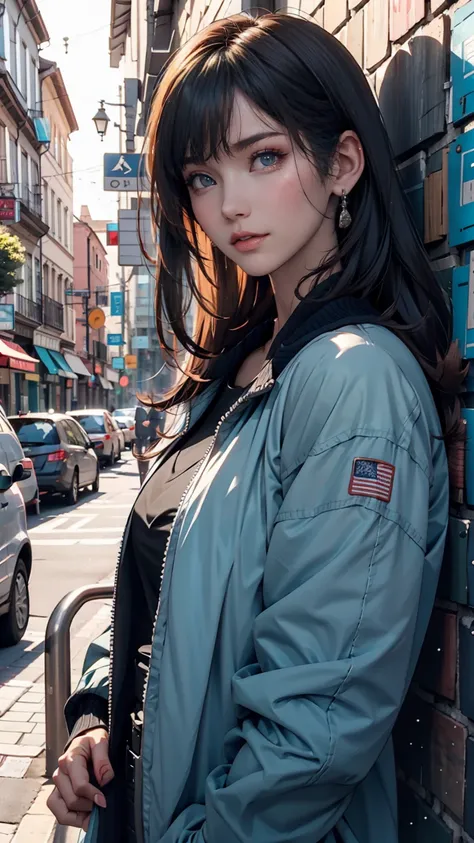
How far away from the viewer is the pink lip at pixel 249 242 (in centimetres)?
134

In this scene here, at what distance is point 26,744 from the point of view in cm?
422

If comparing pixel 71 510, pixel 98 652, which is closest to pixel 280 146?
pixel 98 652

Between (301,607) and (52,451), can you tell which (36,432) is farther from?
(301,607)

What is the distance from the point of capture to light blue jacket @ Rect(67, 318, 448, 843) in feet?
3.31

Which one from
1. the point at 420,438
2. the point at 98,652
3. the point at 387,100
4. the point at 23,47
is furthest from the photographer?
the point at 23,47

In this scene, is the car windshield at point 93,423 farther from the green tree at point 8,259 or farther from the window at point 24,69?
the window at point 24,69

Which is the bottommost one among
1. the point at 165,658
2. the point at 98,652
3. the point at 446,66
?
the point at 98,652

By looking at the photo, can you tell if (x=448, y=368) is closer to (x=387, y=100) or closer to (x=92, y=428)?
(x=387, y=100)

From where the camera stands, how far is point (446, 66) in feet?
4.31

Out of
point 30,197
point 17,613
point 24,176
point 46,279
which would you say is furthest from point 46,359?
point 17,613

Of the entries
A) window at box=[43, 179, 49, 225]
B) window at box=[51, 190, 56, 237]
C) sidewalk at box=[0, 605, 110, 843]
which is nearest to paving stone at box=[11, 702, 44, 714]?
sidewalk at box=[0, 605, 110, 843]

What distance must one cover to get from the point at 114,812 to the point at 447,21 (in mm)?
1467

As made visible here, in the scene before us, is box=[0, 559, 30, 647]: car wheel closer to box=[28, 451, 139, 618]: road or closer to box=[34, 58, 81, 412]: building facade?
box=[28, 451, 139, 618]: road

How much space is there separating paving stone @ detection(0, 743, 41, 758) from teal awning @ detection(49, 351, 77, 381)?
35.1 meters
